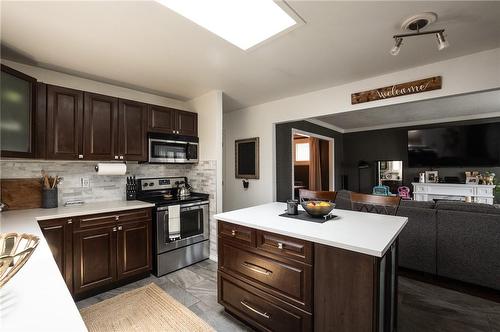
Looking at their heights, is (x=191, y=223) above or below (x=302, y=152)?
below

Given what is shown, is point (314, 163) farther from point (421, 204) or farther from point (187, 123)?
point (187, 123)

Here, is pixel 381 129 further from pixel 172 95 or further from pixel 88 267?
pixel 88 267

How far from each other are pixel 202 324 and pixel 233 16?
2496 millimetres

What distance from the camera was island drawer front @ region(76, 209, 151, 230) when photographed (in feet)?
7.69

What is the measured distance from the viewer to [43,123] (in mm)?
2365

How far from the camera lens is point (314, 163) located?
6387 millimetres

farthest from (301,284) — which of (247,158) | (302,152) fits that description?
(302,152)

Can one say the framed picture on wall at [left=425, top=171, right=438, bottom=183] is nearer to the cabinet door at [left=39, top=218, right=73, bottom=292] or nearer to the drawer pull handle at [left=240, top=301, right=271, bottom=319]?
the drawer pull handle at [left=240, top=301, right=271, bottom=319]

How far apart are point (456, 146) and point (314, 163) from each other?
3.23m

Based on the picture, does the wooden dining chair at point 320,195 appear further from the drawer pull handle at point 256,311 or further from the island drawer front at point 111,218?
the island drawer front at point 111,218

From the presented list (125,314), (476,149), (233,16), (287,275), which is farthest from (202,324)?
(476,149)

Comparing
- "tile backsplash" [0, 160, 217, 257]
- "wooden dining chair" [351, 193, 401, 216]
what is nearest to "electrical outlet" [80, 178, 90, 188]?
"tile backsplash" [0, 160, 217, 257]

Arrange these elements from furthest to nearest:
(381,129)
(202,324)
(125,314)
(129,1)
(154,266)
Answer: (381,129)
(154,266)
(125,314)
(202,324)
(129,1)

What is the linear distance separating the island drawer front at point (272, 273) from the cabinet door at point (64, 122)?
2005mm
